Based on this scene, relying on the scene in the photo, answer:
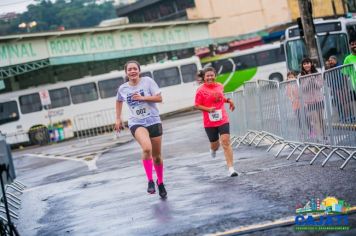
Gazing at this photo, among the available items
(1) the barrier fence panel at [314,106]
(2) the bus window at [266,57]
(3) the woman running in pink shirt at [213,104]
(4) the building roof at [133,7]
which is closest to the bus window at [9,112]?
(2) the bus window at [266,57]

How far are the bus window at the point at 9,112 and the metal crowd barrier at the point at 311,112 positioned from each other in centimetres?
2470

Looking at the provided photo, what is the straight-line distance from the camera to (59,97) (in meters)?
39.7

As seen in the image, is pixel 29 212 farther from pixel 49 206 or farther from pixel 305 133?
pixel 305 133

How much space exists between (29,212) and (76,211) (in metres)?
1.43

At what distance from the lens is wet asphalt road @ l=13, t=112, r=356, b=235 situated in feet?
22.8

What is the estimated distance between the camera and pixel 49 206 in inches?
418

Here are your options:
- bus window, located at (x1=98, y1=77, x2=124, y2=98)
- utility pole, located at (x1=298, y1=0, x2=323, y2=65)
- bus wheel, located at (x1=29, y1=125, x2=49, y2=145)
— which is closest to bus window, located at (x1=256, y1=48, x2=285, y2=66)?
bus window, located at (x1=98, y1=77, x2=124, y2=98)

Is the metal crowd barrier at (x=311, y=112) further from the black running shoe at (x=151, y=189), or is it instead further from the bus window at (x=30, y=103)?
the bus window at (x=30, y=103)

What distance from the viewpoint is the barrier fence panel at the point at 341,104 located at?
363 inches

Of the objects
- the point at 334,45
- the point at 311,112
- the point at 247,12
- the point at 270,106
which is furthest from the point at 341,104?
the point at 247,12

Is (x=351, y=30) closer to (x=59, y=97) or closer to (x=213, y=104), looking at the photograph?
(x=213, y=104)

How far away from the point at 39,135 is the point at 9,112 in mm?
2141

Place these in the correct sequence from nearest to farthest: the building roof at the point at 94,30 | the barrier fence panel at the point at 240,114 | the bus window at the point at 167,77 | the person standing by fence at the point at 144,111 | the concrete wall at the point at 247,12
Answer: the person standing by fence at the point at 144,111 → the barrier fence panel at the point at 240,114 → the building roof at the point at 94,30 → the bus window at the point at 167,77 → the concrete wall at the point at 247,12

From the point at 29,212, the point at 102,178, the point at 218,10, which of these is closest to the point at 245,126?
the point at 102,178
